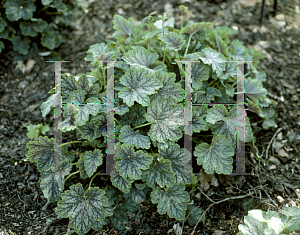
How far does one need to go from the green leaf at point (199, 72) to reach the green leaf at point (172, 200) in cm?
81

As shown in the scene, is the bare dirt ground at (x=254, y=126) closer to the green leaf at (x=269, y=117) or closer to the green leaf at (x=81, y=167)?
the green leaf at (x=269, y=117)

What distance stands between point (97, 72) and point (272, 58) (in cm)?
217

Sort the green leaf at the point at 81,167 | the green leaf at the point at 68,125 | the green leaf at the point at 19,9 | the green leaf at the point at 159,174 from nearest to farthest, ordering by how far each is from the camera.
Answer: the green leaf at the point at 68,125 < the green leaf at the point at 159,174 < the green leaf at the point at 81,167 < the green leaf at the point at 19,9

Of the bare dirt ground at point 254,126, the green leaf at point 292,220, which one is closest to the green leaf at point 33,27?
the bare dirt ground at point 254,126

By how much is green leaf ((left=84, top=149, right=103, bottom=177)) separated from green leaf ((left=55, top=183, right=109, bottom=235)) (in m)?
0.13

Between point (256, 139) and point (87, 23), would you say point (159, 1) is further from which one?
point (256, 139)

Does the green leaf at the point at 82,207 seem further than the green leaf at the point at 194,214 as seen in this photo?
No

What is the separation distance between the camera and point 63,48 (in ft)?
11.6

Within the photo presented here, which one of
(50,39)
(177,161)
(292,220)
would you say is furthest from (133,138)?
(50,39)

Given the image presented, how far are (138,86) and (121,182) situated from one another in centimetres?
68

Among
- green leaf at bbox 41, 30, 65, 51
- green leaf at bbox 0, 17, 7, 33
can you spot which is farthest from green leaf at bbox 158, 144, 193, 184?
green leaf at bbox 0, 17, 7, 33

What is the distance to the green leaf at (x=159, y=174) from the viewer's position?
2070mm

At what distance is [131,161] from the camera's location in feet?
6.68

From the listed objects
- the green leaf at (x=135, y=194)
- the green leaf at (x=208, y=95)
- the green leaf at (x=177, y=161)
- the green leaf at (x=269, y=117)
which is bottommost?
the green leaf at (x=135, y=194)
